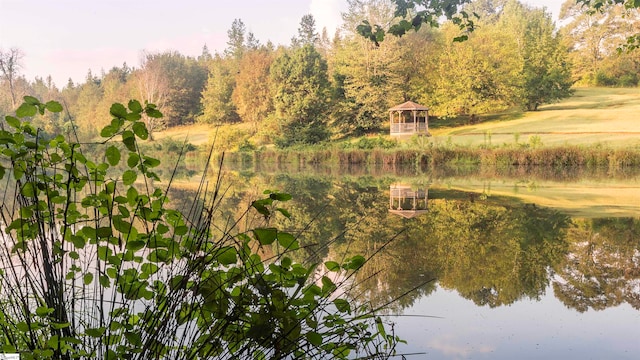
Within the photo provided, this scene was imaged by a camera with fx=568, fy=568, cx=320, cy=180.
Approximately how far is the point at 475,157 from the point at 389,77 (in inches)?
325

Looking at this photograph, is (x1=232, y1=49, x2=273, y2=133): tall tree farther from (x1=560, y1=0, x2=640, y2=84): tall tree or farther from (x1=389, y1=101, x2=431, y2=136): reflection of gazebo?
(x1=560, y1=0, x2=640, y2=84): tall tree

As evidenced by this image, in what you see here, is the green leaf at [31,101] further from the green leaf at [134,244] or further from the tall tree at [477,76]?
the tall tree at [477,76]

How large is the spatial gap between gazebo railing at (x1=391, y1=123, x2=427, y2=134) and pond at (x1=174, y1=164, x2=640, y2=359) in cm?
1100

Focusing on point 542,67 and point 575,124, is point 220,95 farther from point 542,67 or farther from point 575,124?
point 575,124

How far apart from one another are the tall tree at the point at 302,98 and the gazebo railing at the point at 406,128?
239cm

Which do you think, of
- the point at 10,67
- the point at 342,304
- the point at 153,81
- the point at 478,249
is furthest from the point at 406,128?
the point at 342,304

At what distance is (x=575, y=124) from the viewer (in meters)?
19.1

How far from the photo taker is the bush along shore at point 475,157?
12.1m

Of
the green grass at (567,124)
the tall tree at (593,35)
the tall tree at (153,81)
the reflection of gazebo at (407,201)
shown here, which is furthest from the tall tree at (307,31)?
the reflection of gazebo at (407,201)

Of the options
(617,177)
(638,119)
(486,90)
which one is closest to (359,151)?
(617,177)

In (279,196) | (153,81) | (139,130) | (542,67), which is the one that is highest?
(153,81)

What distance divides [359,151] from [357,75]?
6.84 m

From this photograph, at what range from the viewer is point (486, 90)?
20672 mm

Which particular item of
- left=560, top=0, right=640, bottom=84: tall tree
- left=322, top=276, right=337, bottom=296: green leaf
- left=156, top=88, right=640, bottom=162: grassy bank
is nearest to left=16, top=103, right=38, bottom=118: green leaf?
left=322, top=276, right=337, bottom=296: green leaf
